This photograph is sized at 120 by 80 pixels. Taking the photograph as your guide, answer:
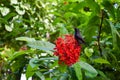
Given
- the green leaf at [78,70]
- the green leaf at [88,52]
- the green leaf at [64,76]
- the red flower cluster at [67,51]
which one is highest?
the red flower cluster at [67,51]

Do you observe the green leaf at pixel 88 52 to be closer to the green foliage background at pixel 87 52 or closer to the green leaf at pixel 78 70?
the green foliage background at pixel 87 52

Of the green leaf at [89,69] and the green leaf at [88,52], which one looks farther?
the green leaf at [88,52]

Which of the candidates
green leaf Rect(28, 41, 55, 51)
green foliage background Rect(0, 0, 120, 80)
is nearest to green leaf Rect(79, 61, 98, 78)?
green foliage background Rect(0, 0, 120, 80)

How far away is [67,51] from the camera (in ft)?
3.10

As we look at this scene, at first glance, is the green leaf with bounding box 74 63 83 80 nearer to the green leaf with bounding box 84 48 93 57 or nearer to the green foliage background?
the green foliage background

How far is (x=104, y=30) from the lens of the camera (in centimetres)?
116

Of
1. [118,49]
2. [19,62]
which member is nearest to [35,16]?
[19,62]

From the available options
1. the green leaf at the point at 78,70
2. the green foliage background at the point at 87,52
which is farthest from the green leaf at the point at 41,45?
the green leaf at the point at 78,70

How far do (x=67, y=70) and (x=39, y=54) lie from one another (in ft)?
0.67

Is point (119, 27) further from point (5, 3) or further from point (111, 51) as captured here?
point (5, 3)

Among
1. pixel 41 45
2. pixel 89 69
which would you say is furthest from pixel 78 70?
pixel 41 45

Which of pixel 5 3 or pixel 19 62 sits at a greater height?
pixel 5 3

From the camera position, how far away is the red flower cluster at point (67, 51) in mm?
941

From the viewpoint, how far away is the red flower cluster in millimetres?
941
